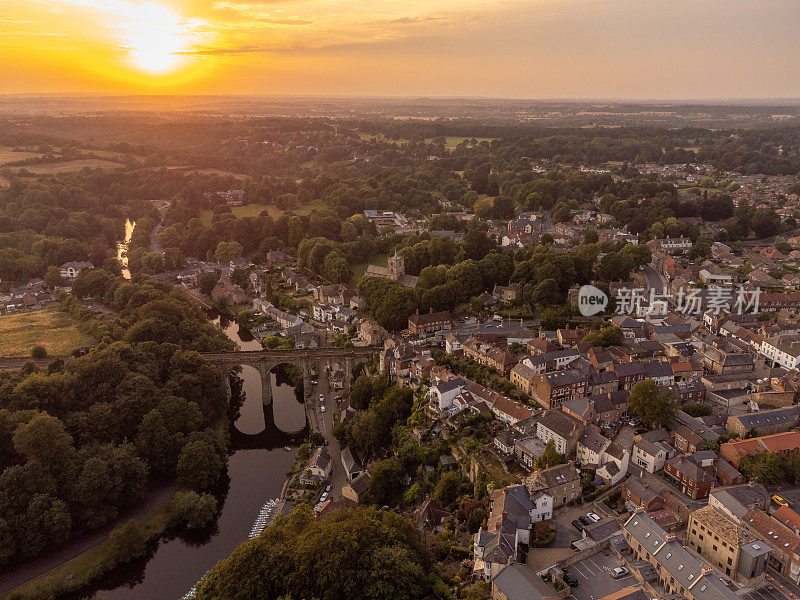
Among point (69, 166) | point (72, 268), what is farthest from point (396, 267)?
point (69, 166)

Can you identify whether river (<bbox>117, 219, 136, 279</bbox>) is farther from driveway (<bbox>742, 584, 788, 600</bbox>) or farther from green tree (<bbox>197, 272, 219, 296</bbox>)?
driveway (<bbox>742, 584, 788, 600</bbox>)

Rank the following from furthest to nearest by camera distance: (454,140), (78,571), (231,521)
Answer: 1. (454,140)
2. (231,521)
3. (78,571)

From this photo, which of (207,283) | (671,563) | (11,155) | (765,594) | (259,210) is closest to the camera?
(765,594)

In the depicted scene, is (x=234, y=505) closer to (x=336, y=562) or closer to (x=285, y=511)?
(x=285, y=511)

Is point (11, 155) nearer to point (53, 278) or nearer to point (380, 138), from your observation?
point (53, 278)

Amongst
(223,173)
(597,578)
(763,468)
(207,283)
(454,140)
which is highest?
(454,140)

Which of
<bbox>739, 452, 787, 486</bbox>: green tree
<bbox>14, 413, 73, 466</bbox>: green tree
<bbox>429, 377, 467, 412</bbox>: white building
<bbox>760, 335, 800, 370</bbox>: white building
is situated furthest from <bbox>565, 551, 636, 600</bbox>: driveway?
<bbox>14, 413, 73, 466</bbox>: green tree

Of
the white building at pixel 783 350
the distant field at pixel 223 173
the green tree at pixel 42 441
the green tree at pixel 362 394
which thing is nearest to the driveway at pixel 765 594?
the white building at pixel 783 350
